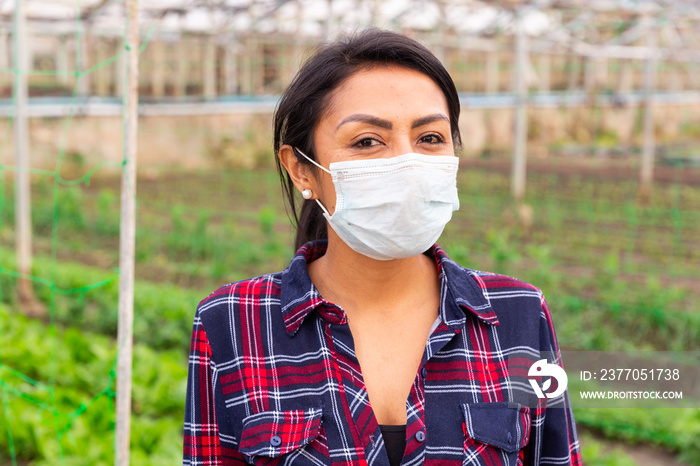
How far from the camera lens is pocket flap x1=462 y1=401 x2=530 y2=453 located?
1.46 m

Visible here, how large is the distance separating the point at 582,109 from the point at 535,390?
2099 cm

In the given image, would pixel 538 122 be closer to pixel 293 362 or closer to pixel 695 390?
pixel 695 390

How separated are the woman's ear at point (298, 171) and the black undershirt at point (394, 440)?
59 centimetres

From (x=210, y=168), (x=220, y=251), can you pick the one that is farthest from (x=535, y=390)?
(x=210, y=168)

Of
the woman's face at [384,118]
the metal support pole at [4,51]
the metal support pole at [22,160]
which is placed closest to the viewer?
the woman's face at [384,118]

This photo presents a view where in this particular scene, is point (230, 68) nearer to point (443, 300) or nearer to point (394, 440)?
point (443, 300)

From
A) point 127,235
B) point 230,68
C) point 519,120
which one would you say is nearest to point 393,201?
point 127,235

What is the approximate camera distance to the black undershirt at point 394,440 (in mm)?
1474

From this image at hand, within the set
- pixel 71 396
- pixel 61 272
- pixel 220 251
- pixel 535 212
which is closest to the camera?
pixel 71 396

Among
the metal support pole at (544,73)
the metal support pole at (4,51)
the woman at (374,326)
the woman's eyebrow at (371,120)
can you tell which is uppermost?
the woman's eyebrow at (371,120)

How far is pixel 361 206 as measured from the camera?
1653 mm

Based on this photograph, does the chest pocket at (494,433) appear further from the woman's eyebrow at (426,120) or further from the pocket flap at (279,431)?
the woman's eyebrow at (426,120)

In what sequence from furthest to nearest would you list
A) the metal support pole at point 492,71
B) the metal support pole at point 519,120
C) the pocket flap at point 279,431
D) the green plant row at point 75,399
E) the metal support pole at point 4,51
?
the metal support pole at point 492,71
the metal support pole at point 4,51
the metal support pole at point 519,120
the green plant row at point 75,399
the pocket flap at point 279,431

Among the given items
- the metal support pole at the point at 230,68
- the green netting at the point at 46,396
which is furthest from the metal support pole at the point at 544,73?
the green netting at the point at 46,396
